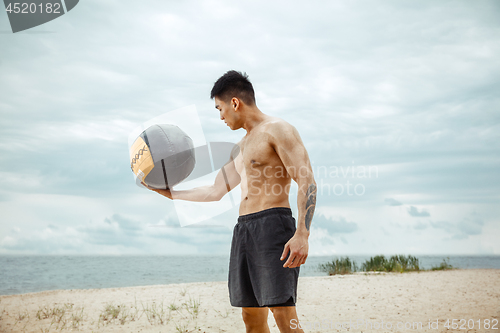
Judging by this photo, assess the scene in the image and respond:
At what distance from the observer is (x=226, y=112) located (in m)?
3.06

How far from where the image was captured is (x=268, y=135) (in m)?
2.82

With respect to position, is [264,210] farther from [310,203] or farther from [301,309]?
[301,309]

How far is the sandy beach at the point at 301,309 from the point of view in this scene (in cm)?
527

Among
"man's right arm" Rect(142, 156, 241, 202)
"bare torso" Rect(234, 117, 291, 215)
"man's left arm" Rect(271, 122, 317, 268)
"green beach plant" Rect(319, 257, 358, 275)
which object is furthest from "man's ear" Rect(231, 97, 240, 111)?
"green beach plant" Rect(319, 257, 358, 275)

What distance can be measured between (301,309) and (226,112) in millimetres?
4574

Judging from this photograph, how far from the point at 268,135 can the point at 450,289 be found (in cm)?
797

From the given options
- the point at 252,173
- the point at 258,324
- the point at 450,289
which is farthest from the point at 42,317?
the point at 450,289

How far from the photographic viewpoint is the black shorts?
2.54 meters

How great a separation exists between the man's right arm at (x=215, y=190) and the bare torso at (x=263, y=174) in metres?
0.45

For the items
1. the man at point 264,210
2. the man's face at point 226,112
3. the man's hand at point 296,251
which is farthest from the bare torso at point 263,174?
the man's hand at point 296,251

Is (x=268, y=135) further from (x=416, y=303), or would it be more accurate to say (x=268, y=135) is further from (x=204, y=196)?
(x=416, y=303)

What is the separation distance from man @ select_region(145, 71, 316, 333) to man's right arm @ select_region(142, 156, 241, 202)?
164 millimetres

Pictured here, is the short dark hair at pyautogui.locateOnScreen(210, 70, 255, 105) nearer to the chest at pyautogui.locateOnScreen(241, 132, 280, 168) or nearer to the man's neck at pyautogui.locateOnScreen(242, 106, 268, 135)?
the man's neck at pyautogui.locateOnScreen(242, 106, 268, 135)

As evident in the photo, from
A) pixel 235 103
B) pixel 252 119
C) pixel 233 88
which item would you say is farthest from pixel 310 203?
pixel 233 88
